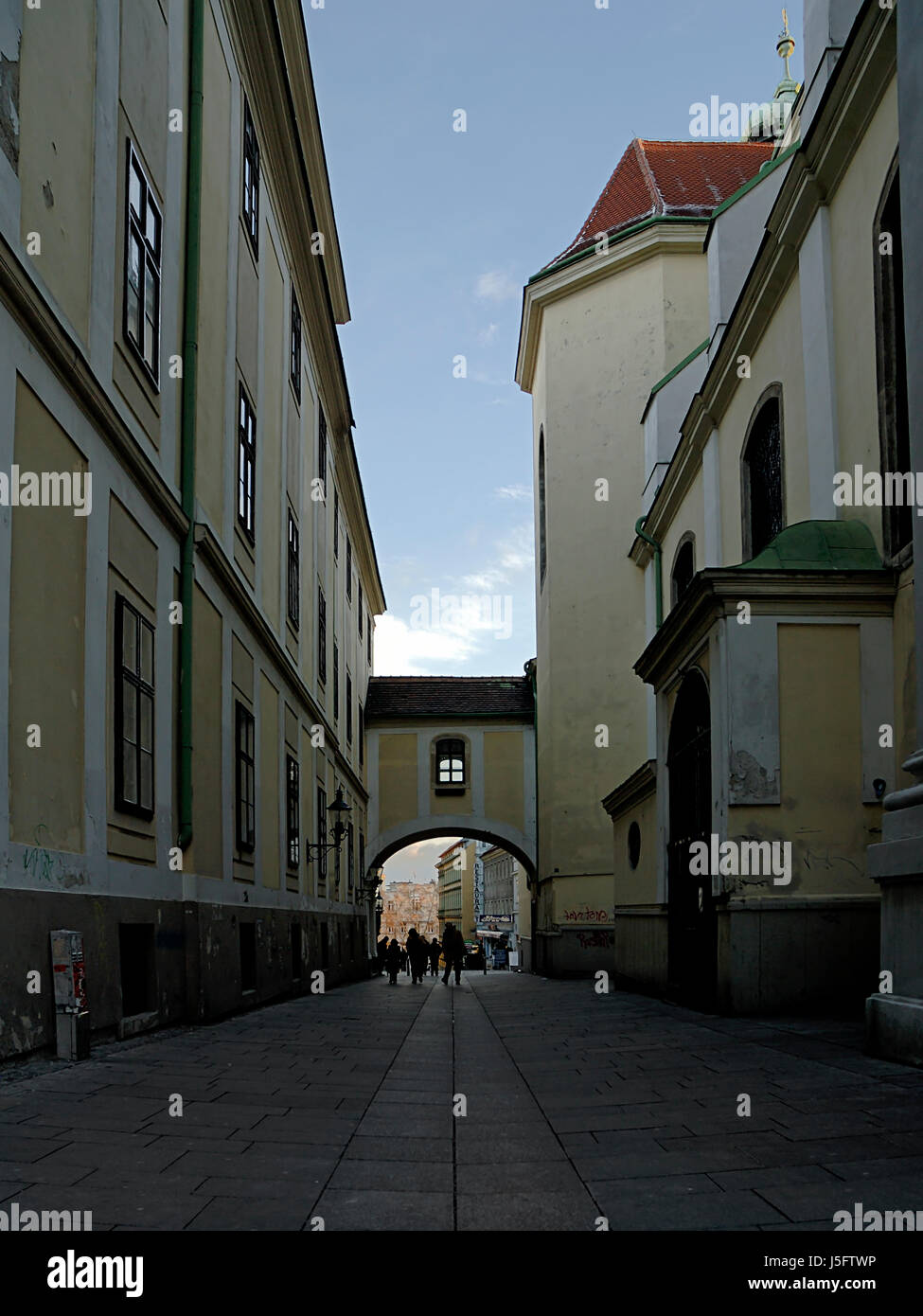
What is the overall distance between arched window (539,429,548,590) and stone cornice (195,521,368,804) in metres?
8.77

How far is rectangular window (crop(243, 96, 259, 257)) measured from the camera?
1684 centimetres

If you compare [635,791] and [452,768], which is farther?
[452,768]

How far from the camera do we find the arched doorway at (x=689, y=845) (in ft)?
38.6

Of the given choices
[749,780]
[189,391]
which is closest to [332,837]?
[189,391]

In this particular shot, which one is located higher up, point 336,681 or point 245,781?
point 336,681

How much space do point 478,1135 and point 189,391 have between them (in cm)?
894

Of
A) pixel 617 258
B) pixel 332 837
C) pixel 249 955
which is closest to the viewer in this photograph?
pixel 249 955

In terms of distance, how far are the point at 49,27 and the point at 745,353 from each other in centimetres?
1074

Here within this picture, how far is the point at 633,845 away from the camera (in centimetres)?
1742

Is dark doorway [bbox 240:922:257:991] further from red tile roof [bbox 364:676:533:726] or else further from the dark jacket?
red tile roof [bbox 364:676:533:726]

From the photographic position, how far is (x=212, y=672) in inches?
554

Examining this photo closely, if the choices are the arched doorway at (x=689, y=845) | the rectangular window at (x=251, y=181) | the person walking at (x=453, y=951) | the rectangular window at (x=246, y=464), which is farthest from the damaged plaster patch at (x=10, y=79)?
the person walking at (x=453, y=951)

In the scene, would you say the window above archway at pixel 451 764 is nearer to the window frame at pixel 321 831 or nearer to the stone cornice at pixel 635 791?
the window frame at pixel 321 831

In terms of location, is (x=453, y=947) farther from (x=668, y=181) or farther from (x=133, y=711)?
(x=668, y=181)
